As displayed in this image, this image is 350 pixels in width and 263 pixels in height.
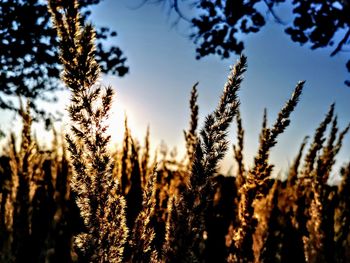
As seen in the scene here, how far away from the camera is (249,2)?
28.8 ft

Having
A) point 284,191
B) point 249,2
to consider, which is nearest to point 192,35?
point 249,2

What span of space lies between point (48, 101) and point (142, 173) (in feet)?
29.6

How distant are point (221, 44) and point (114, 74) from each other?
2787 millimetres

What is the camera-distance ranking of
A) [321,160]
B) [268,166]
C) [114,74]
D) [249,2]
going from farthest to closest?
[114,74], [249,2], [321,160], [268,166]

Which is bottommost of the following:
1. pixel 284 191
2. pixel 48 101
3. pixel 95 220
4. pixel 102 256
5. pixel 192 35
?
pixel 102 256

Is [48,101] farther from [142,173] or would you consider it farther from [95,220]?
[95,220]

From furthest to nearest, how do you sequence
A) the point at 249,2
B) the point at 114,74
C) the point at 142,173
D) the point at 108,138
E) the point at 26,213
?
1. the point at 114,74
2. the point at 249,2
3. the point at 142,173
4. the point at 26,213
5. the point at 108,138

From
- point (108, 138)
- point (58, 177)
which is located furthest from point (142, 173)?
point (108, 138)

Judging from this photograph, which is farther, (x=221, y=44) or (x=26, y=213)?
(x=221, y=44)

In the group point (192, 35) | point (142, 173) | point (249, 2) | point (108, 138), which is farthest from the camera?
point (192, 35)

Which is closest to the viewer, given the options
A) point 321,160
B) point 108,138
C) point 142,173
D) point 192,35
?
point 108,138

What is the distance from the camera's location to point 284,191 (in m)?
1.60

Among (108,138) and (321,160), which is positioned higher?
(321,160)

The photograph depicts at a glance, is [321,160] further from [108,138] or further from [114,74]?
[114,74]
